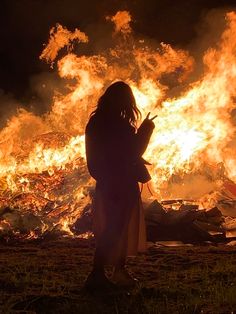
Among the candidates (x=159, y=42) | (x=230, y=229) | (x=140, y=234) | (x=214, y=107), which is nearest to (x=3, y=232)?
(x=230, y=229)

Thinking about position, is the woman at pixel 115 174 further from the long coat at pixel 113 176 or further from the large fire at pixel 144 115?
the large fire at pixel 144 115

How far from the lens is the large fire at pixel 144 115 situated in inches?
496

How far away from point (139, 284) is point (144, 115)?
11.5 metres

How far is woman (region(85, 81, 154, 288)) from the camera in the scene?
4824 millimetres

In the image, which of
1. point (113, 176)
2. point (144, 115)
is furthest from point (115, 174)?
point (144, 115)

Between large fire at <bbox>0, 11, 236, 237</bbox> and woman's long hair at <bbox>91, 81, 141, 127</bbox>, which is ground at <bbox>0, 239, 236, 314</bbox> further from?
large fire at <bbox>0, 11, 236, 237</bbox>

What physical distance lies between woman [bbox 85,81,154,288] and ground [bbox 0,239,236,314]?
1.50 ft

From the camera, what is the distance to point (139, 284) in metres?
4.91

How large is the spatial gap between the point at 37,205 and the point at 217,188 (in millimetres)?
5539

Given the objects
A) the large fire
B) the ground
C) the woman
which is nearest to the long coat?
the woman

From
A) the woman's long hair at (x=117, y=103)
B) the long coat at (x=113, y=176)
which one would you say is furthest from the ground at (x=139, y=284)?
the woman's long hair at (x=117, y=103)

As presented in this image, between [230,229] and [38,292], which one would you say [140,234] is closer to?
[38,292]

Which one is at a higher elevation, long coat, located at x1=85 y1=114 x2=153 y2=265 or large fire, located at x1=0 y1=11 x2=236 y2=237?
large fire, located at x1=0 y1=11 x2=236 y2=237

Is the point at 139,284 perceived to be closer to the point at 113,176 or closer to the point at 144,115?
the point at 113,176
